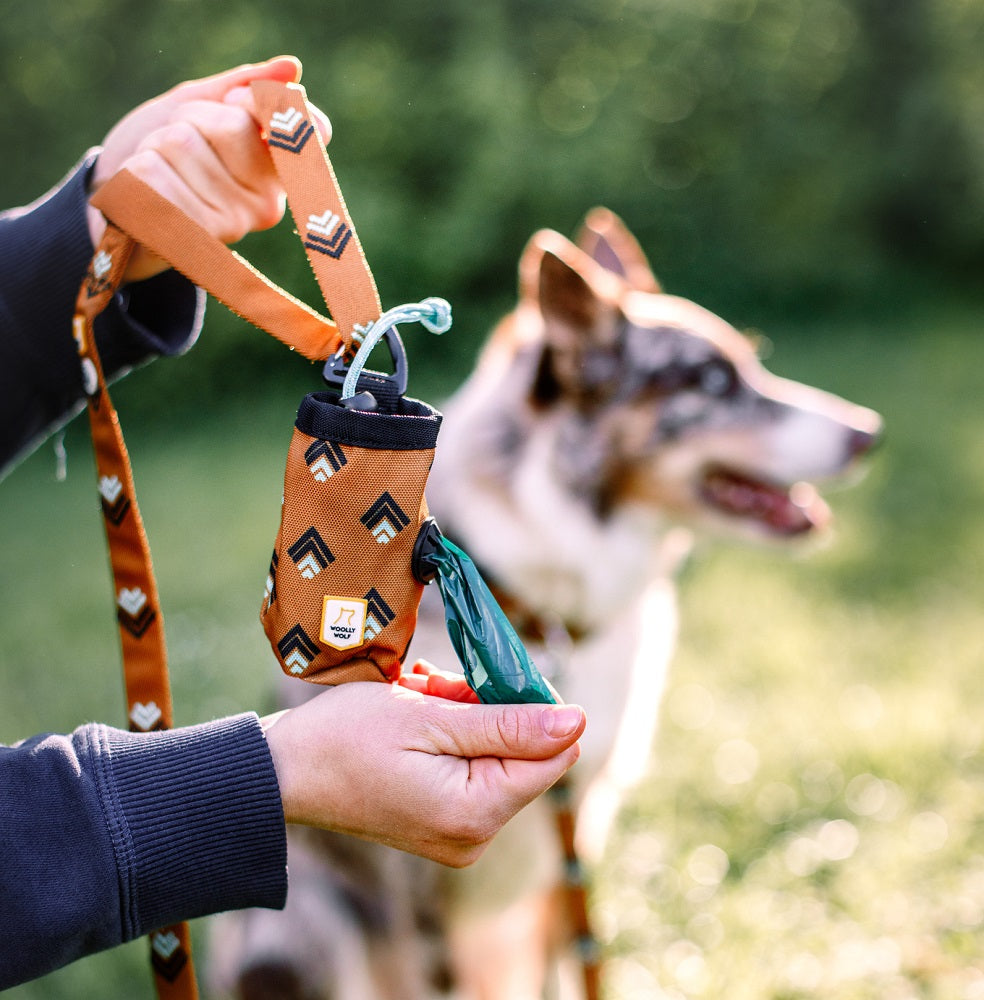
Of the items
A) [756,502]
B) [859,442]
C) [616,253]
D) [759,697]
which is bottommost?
[759,697]

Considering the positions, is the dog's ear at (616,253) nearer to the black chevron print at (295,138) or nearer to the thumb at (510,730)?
the black chevron print at (295,138)

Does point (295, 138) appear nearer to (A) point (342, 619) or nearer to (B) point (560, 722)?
(A) point (342, 619)

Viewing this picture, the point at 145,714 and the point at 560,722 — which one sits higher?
the point at 560,722

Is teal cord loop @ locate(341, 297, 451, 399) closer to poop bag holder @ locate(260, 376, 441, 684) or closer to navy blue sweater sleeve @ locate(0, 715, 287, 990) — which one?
poop bag holder @ locate(260, 376, 441, 684)

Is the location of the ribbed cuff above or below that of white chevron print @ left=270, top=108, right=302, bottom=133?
below

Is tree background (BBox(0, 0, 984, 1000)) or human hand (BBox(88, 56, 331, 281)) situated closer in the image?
human hand (BBox(88, 56, 331, 281))

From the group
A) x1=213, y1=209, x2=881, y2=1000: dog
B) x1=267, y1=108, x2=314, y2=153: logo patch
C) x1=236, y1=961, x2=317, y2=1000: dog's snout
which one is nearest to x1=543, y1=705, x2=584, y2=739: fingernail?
x1=267, y1=108, x2=314, y2=153: logo patch

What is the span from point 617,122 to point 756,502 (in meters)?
8.66

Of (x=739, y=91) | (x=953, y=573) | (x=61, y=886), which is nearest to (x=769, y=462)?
(x=61, y=886)

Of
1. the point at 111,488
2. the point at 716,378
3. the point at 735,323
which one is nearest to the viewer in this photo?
the point at 111,488

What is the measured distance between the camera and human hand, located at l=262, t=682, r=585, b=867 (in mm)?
869

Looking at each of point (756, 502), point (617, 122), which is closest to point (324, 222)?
point (756, 502)

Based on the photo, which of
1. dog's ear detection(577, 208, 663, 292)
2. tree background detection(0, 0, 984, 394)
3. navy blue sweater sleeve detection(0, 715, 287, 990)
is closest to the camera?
navy blue sweater sleeve detection(0, 715, 287, 990)

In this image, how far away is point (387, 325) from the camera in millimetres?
879
